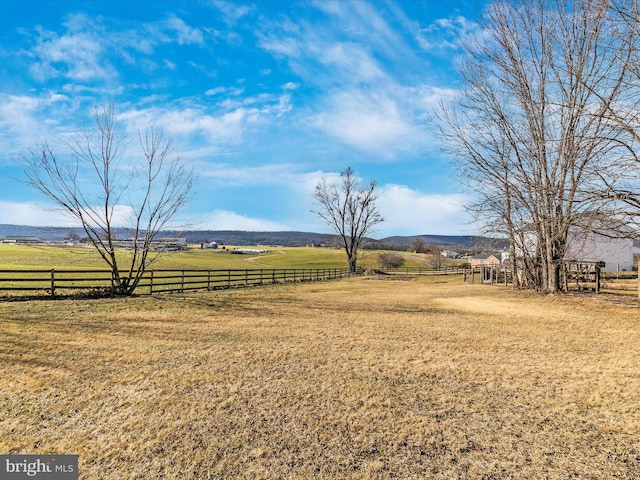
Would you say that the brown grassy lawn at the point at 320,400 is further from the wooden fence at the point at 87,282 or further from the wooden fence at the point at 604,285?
the wooden fence at the point at 604,285

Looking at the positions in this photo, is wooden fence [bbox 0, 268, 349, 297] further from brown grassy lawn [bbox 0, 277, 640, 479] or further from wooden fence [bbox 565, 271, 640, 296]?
wooden fence [bbox 565, 271, 640, 296]

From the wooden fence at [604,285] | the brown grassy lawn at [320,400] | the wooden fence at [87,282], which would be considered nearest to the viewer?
the brown grassy lawn at [320,400]

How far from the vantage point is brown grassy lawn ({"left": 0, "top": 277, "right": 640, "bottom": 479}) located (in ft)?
10.7

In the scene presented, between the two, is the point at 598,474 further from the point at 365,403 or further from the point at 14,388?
the point at 14,388

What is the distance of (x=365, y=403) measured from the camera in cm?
443

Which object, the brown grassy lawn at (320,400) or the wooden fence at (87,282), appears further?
the wooden fence at (87,282)

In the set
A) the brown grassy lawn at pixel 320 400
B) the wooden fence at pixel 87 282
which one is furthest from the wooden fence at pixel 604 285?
the wooden fence at pixel 87 282

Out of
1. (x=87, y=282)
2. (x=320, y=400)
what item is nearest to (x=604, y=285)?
(x=320, y=400)

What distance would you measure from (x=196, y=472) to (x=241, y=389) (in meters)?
1.75

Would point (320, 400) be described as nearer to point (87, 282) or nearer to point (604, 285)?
point (87, 282)

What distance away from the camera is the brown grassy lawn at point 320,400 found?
129 inches

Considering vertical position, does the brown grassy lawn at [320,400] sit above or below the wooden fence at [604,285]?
above

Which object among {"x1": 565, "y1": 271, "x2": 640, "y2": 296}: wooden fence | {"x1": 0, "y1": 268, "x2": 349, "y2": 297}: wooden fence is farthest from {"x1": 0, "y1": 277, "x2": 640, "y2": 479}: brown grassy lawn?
{"x1": 565, "y1": 271, "x2": 640, "y2": 296}: wooden fence

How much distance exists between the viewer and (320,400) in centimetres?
451
